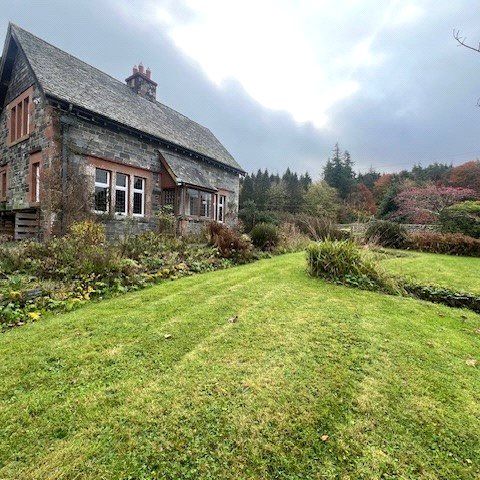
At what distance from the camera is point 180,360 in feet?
9.51

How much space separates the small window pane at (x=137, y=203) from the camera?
13064mm

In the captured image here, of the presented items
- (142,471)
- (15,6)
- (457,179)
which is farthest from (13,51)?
(457,179)

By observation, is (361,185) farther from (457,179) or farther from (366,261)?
(366,261)

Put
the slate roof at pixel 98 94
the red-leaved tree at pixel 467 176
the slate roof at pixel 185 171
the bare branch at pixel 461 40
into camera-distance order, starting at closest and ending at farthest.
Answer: the bare branch at pixel 461 40
the slate roof at pixel 98 94
the slate roof at pixel 185 171
the red-leaved tree at pixel 467 176

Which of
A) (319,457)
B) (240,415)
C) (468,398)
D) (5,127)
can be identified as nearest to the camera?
(319,457)

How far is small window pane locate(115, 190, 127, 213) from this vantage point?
40.1ft

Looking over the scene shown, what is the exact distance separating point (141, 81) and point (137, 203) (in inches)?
345

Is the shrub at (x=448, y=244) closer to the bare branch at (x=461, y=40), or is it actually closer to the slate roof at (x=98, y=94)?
the bare branch at (x=461, y=40)

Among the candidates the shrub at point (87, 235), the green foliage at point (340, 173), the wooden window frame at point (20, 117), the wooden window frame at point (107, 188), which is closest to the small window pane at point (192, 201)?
the wooden window frame at point (107, 188)

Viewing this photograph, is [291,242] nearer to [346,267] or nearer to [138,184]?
[346,267]

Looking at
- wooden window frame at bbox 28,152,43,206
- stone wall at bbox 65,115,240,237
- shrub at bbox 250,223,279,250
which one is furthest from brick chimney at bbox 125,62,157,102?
shrub at bbox 250,223,279,250

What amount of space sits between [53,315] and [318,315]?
396 cm

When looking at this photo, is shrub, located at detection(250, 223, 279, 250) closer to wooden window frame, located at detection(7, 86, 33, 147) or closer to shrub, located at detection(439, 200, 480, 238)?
shrub, located at detection(439, 200, 480, 238)

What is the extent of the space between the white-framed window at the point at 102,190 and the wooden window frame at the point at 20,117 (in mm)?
3078
